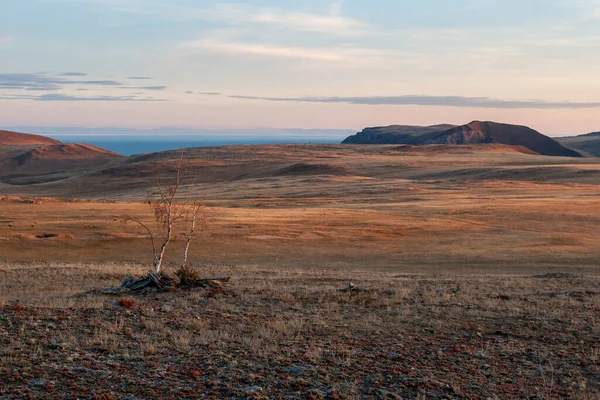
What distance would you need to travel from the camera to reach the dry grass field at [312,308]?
8.36m

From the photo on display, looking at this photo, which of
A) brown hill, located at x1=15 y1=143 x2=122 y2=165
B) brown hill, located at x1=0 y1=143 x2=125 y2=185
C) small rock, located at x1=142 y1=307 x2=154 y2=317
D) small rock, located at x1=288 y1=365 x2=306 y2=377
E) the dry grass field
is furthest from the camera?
brown hill, located at x1=15 y1=143 x2=122 y2=165

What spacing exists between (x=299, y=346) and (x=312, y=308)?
136 inches

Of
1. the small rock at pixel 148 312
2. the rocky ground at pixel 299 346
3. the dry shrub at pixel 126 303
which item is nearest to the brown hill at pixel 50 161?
the dry shrub at pixel 126 303

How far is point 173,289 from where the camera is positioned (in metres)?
15.0

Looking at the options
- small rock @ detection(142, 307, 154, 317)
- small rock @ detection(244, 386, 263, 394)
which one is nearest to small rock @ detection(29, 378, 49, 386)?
small rock @ detection(244, 386, 263, 394)

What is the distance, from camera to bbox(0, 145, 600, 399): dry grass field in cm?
836

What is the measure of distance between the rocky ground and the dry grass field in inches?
1.5

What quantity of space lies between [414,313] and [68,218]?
100 feet

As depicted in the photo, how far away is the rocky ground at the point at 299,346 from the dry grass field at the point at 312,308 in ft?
0.13

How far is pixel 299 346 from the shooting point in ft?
32.9

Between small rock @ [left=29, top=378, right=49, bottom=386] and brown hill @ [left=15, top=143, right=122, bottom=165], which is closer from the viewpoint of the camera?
small rock @ [left=29, top=378, right=49, bottom=386]

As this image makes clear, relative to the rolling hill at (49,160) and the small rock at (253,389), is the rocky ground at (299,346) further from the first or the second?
the rolling hill at (49,160)

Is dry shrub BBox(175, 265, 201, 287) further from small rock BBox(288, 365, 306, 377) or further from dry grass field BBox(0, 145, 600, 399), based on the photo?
small rock BBox(288, 365, 306, 377)

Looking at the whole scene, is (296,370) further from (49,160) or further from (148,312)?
(49,160)
